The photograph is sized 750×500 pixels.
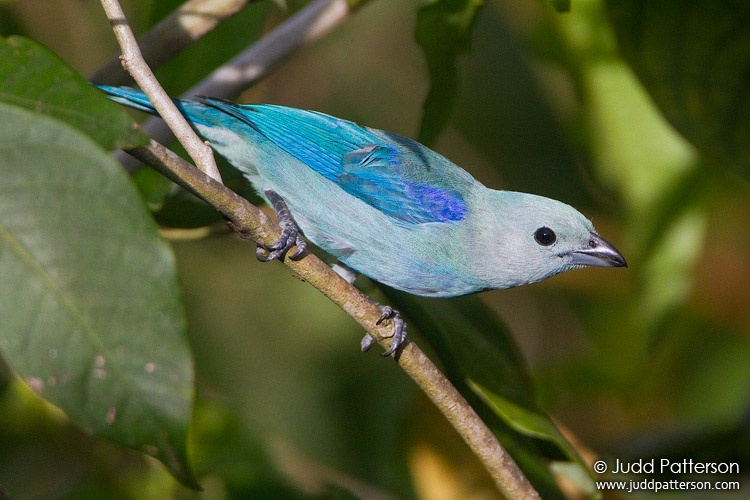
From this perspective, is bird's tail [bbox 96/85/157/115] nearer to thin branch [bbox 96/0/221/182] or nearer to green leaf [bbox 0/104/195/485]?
thin branch [bbox 96/0/221/182]

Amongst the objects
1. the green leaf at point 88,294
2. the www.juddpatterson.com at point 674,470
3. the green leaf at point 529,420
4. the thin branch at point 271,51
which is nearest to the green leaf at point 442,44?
the thin branch at point 271,51

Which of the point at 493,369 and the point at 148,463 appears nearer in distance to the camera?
the point at 493,369

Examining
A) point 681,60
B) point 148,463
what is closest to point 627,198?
point 681,60

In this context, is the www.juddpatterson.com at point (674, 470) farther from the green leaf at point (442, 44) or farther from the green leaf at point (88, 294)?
the green leaf at point (88, 294)

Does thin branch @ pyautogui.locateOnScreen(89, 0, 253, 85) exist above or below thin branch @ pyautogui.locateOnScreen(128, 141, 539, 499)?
above

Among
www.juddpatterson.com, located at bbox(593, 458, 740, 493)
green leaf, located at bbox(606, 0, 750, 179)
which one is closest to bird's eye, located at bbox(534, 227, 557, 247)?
green leaf, located at bbox(606, 0, 750, 179)

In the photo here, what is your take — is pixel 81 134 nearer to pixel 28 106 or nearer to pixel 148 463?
pixel 28 106

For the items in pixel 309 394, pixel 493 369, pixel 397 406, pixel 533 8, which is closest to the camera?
pixel 493 369
